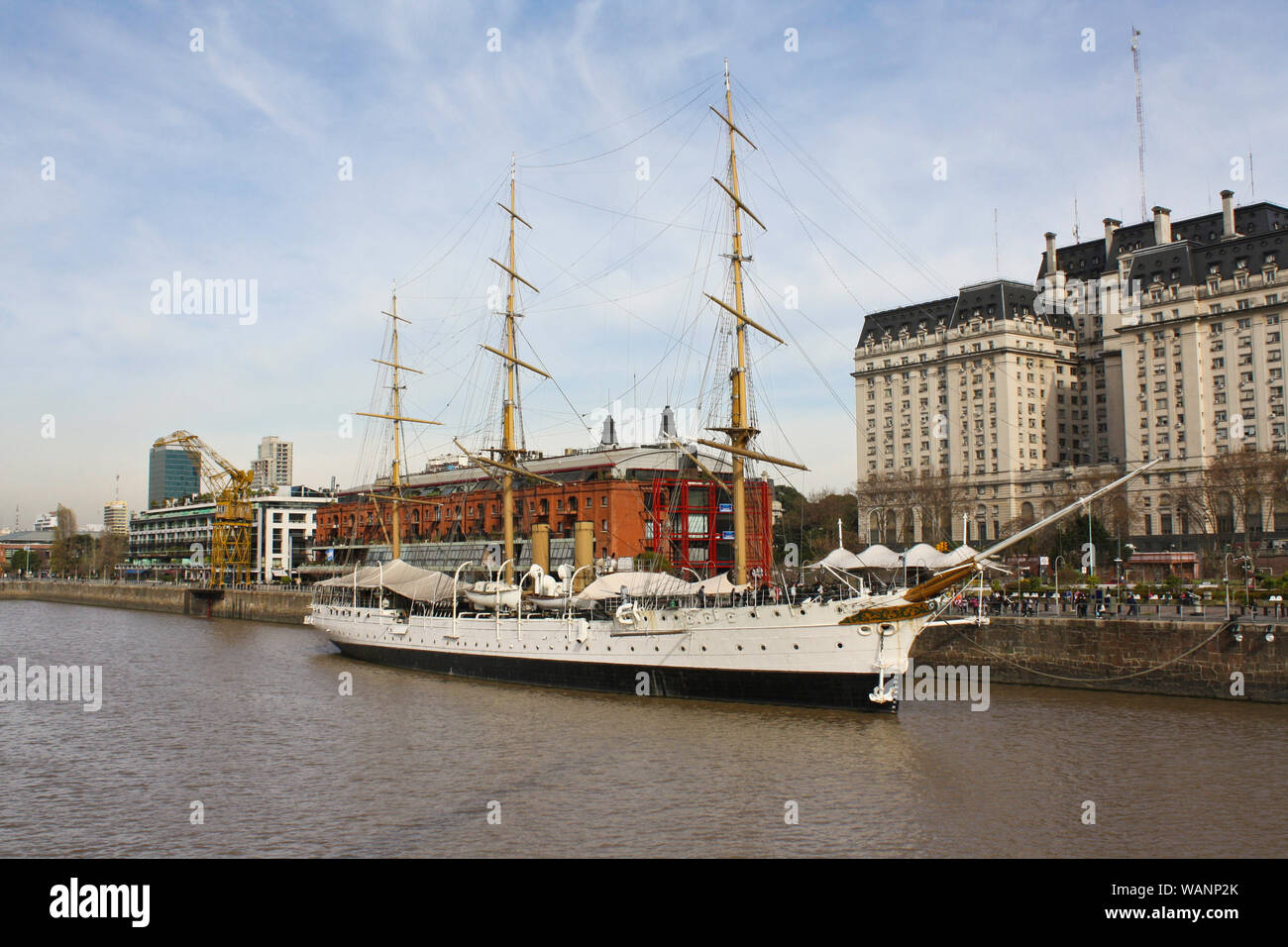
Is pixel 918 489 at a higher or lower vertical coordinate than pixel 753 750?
higher

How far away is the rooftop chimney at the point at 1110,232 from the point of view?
127 m

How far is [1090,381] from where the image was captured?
422 ft

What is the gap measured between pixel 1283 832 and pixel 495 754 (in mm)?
19841

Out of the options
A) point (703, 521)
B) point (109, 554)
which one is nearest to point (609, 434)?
point (703, 521)

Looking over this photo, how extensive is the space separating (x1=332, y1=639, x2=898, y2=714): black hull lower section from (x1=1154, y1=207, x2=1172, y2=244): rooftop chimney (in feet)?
334

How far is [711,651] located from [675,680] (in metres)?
2.37

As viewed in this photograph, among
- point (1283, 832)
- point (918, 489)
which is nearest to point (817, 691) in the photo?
point (1283, 832)

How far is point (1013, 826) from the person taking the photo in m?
22.1

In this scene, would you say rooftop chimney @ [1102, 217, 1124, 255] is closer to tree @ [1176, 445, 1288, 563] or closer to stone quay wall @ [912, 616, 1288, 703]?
tree @ [1176, 445, 1288, 563]

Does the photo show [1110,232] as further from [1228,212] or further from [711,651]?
[711,651]

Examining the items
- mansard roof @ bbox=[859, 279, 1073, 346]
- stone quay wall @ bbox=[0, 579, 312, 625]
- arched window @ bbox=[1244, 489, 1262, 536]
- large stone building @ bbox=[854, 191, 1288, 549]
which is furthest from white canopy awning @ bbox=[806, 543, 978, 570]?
mansard roof @ bbox=[859, 279, 1073, 346]

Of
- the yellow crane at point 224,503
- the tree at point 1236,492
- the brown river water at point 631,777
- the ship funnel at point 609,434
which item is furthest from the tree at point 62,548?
the tree at point 1236,492

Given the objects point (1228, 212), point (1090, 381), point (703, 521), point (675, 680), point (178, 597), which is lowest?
point (675, 680)
